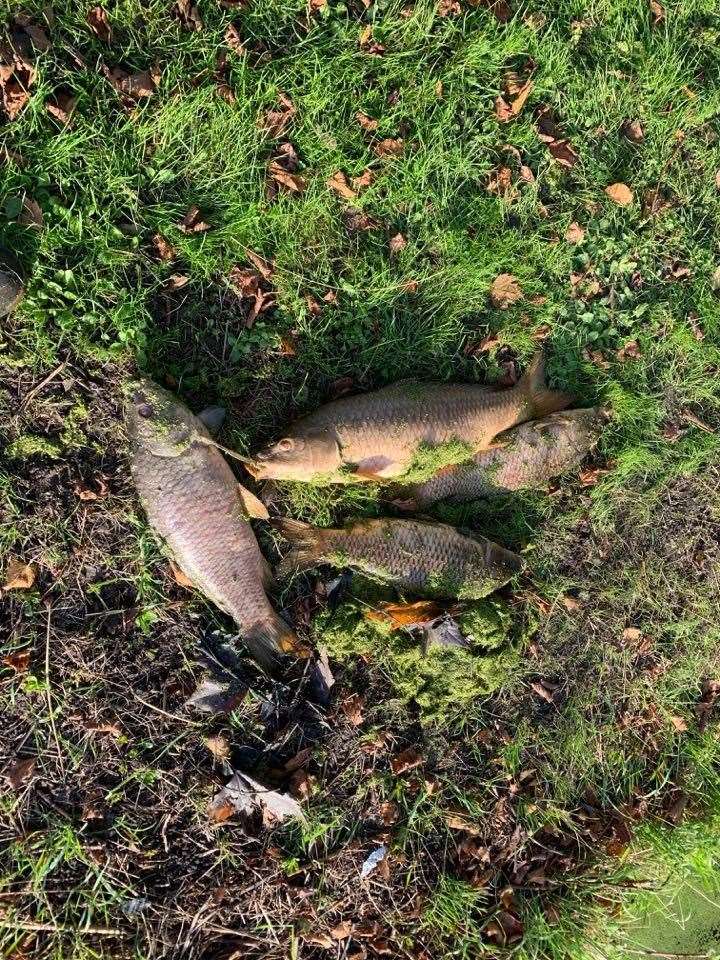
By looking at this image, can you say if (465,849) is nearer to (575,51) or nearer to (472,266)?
(472,266)

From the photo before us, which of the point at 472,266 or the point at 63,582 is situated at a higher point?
the point at 472,266

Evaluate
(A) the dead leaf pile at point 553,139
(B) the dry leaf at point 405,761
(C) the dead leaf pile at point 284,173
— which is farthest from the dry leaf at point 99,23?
(B) the dry leaf at point 405,761

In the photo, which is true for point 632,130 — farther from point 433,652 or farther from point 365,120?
point 433,652

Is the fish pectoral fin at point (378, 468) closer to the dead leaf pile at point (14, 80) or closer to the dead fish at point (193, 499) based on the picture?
the dead fish at point (193, 499)

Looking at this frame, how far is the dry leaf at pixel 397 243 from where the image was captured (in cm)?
347

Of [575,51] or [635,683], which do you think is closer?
[575,51]

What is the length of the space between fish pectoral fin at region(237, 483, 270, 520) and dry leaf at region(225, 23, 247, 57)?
219 centimetres

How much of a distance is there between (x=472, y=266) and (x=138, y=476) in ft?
6.86

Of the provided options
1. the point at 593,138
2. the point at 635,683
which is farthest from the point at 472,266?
the point at 635,683

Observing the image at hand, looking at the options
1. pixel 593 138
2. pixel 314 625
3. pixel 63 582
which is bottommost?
pixel 314 625

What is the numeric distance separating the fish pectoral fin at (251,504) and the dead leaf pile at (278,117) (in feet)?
6.01

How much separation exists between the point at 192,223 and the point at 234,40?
94 cm

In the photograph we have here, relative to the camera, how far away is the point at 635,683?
3.91 meters

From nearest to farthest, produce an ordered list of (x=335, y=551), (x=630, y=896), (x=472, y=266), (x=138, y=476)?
(x=138, y=476), (x=335, y=551), (x=472, y=266), (x=630, y=896)
